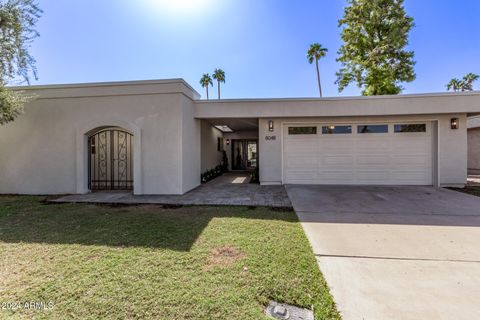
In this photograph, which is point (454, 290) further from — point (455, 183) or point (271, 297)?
point (455, 183)

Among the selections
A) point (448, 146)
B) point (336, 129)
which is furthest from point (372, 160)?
point (448, 146)

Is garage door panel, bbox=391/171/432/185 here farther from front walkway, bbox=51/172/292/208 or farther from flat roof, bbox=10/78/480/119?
front walkway, bbox=51/172/292/208

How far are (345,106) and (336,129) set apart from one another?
101 cm

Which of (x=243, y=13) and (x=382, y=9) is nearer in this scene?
(x=243, y=13)

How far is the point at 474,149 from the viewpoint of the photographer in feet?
45.4

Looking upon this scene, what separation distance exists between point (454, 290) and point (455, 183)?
826 centimetres

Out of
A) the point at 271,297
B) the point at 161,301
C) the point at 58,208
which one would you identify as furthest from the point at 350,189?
the point at 58,208

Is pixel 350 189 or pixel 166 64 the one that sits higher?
pixel 166 64

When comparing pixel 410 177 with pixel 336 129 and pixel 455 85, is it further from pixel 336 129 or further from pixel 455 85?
pixel 455 85

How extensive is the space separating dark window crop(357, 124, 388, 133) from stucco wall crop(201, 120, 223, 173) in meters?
6.76

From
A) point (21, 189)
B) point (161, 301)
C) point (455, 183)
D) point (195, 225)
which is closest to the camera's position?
point (161, 301)

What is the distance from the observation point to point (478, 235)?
3756mm

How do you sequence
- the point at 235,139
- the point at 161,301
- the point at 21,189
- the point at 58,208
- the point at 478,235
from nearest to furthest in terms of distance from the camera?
the point at 161,301 < the point at 478,235 < the point at 58,208 < the point at 21,189 < the point at 235,139

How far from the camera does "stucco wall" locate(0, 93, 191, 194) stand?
7070 mm
